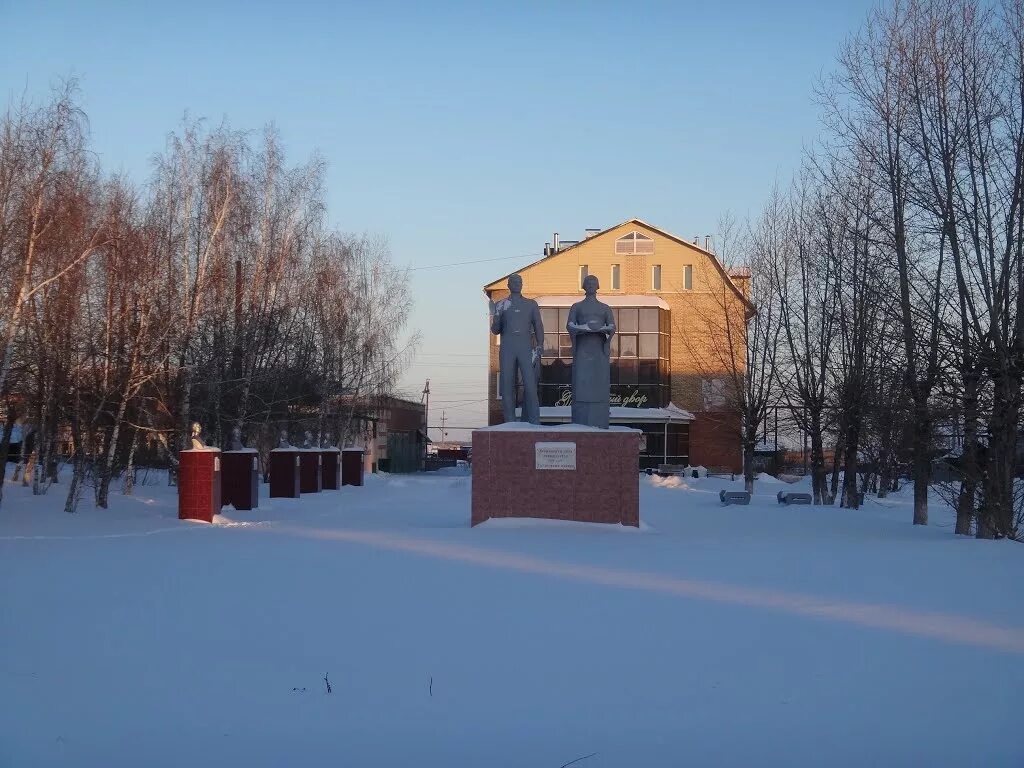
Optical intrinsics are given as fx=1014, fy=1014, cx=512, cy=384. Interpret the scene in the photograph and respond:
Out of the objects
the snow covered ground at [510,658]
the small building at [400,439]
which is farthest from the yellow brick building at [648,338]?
the snow covered ground at [510,658]

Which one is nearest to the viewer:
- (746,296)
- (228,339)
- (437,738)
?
(437,738)

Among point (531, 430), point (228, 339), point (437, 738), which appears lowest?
point (437, 738)

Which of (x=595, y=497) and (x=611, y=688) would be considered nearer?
(x=611, y=688)

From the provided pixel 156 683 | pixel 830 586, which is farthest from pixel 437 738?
pixel 830 586

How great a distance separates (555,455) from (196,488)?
267 inches

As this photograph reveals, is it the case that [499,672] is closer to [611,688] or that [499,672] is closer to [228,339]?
[611,688]

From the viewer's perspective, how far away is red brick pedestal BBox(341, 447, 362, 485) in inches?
1348

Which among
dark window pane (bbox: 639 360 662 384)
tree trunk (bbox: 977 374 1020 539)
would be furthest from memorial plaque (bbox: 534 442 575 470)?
dark window pane (bbox: 639 360 662 384)

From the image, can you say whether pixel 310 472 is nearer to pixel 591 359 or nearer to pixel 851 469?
pixel 591 359

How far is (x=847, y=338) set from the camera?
2458 centimetres

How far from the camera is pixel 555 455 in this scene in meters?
16.3

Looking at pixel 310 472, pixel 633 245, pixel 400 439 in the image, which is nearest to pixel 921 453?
pixel 310 472

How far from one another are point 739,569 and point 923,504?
38.6 feet

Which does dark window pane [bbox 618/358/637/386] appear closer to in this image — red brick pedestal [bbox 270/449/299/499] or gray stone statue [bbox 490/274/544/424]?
red brick pedestal [bbox 270/449/299/499]
